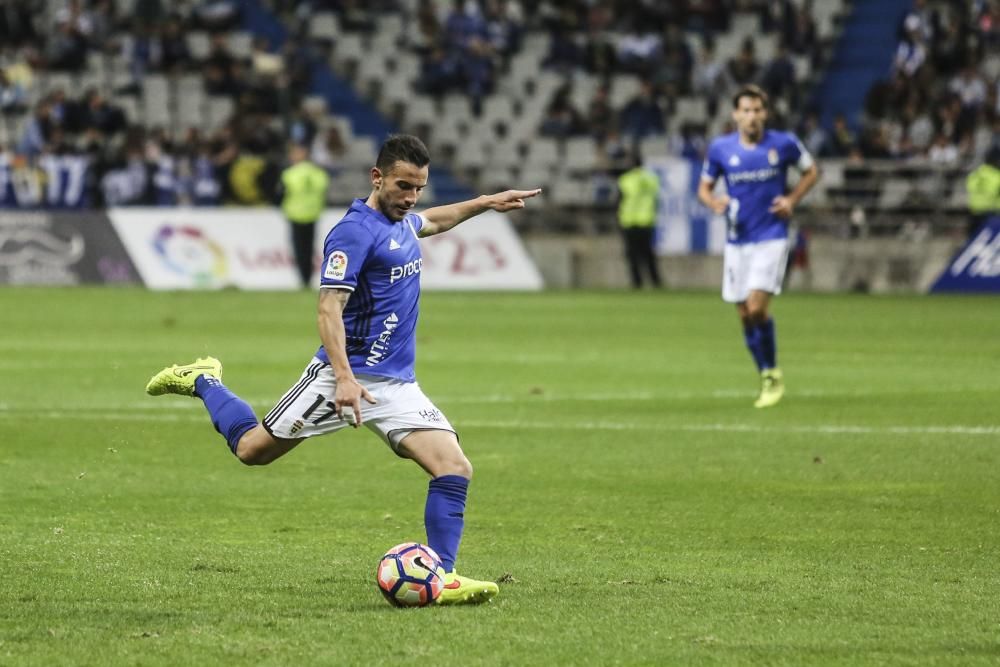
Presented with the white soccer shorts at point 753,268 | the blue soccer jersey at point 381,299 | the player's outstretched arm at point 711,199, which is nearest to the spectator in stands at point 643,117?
the player's outstretched arm at point 711,199

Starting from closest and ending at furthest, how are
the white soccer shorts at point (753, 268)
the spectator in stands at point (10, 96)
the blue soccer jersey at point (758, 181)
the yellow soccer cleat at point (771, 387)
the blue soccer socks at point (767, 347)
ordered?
1. the yellow soccer cleat at point (771, 387)
2. the blue soccer socks at point (767, 347)
3. the white soccer shorts at point (753, 268)
4. the blue soccer jersey at point (758, 181)
5. the spectator in stands at point (10, 96)

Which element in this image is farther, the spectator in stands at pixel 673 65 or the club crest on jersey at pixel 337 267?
the spectator in stands at pixel 673 65

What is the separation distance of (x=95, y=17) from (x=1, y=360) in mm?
20089

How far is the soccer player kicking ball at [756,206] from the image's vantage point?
1410cm

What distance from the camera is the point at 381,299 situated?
6824mm

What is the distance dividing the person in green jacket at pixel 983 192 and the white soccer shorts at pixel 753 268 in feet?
52.1

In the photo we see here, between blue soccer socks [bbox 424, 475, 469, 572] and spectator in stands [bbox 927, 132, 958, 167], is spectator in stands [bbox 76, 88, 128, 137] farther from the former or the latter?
blue soccer socks [bbox 424, 475, 469, 572]

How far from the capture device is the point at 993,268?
1138 inches

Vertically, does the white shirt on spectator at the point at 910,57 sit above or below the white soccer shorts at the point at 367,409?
below

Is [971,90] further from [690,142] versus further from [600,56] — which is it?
[600,56]

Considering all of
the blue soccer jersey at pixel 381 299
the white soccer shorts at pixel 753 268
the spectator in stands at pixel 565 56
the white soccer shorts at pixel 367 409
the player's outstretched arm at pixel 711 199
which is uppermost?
the blue soccer jersey at pixel 381 299

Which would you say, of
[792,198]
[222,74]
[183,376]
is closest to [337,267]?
[183,376]

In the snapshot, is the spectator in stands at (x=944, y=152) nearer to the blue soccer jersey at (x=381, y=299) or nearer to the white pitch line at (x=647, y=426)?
the white pitch line at (x=647, y=426)

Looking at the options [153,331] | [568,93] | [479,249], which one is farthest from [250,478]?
[568,93]
